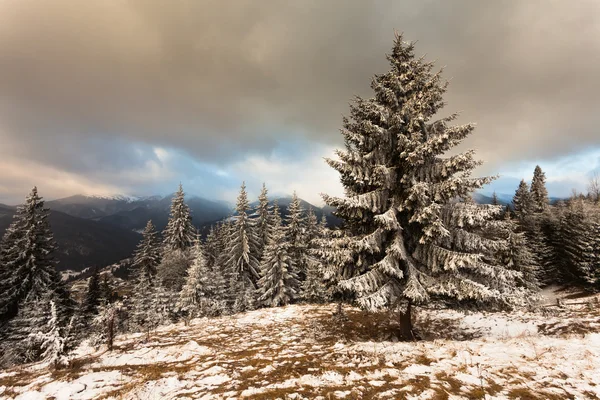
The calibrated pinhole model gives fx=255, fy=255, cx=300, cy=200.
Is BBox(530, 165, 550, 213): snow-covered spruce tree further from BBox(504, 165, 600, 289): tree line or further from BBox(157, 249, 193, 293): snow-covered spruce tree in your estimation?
BBox(157, 249, 193, 293): snow-covered spruce tree

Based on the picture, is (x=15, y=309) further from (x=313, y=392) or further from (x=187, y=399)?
(x=313, y=392)

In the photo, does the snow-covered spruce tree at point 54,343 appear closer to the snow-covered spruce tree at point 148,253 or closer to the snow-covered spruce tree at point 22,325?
the snow-covered spruce tree at point 22,325

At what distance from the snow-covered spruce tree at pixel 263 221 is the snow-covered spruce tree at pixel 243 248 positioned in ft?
5.78

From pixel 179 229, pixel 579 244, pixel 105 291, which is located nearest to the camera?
pixel 579 244

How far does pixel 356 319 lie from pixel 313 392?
8.97 metres

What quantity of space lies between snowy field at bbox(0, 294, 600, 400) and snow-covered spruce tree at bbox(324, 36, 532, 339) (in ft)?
5.18

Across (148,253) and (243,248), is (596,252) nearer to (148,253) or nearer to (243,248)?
(243,248)

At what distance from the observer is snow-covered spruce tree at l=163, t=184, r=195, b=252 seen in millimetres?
42375

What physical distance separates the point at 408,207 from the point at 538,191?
9776 centimetres

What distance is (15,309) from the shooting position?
25797 mm

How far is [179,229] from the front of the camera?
4244 centimetres

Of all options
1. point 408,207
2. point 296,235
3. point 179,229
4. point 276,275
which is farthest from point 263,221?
point 408,207

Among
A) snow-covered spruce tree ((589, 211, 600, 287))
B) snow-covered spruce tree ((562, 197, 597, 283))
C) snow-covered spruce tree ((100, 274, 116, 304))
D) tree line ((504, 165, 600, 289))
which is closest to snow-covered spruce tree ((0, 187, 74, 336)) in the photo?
snow-covered spruce tree ((100, 274, 116, 304))

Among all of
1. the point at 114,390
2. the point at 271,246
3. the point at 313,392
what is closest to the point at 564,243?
the point at 271,246
